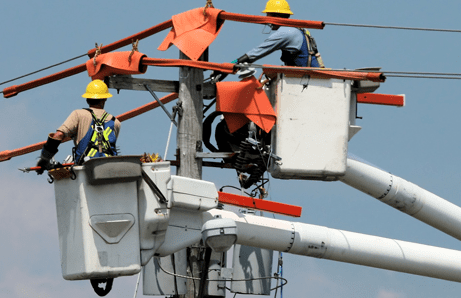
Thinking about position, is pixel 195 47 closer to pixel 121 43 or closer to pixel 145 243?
pixel 121 43

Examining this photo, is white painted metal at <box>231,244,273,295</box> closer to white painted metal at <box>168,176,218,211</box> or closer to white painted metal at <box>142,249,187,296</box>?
white painted metal at <box>142,249,187,296</box>

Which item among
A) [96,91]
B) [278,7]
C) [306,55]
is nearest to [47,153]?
[96,91]

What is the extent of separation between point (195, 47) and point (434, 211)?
5874mm

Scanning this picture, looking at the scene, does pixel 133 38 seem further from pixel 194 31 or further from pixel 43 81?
pixel 43 81

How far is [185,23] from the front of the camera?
Answer: 59.3 ft

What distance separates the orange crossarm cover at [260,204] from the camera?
1745 cm

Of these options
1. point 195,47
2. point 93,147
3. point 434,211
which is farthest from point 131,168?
point 434,211

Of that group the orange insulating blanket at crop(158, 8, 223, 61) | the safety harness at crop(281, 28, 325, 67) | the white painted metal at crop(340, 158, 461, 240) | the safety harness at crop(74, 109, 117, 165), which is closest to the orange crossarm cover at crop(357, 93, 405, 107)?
the white painted metal at crop(340, 158, 461, 240)

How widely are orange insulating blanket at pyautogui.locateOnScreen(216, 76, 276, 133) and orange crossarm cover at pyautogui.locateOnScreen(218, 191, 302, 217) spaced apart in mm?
1059

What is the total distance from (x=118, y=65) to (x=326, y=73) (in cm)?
287

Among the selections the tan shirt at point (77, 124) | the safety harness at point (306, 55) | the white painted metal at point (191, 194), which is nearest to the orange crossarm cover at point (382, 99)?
the safety harness at point (306, 55)

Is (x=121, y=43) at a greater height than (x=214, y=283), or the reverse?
(x=121, y=43)

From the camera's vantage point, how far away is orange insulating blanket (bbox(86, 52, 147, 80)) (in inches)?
690

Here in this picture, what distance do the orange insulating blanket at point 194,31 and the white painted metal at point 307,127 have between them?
1.20m
